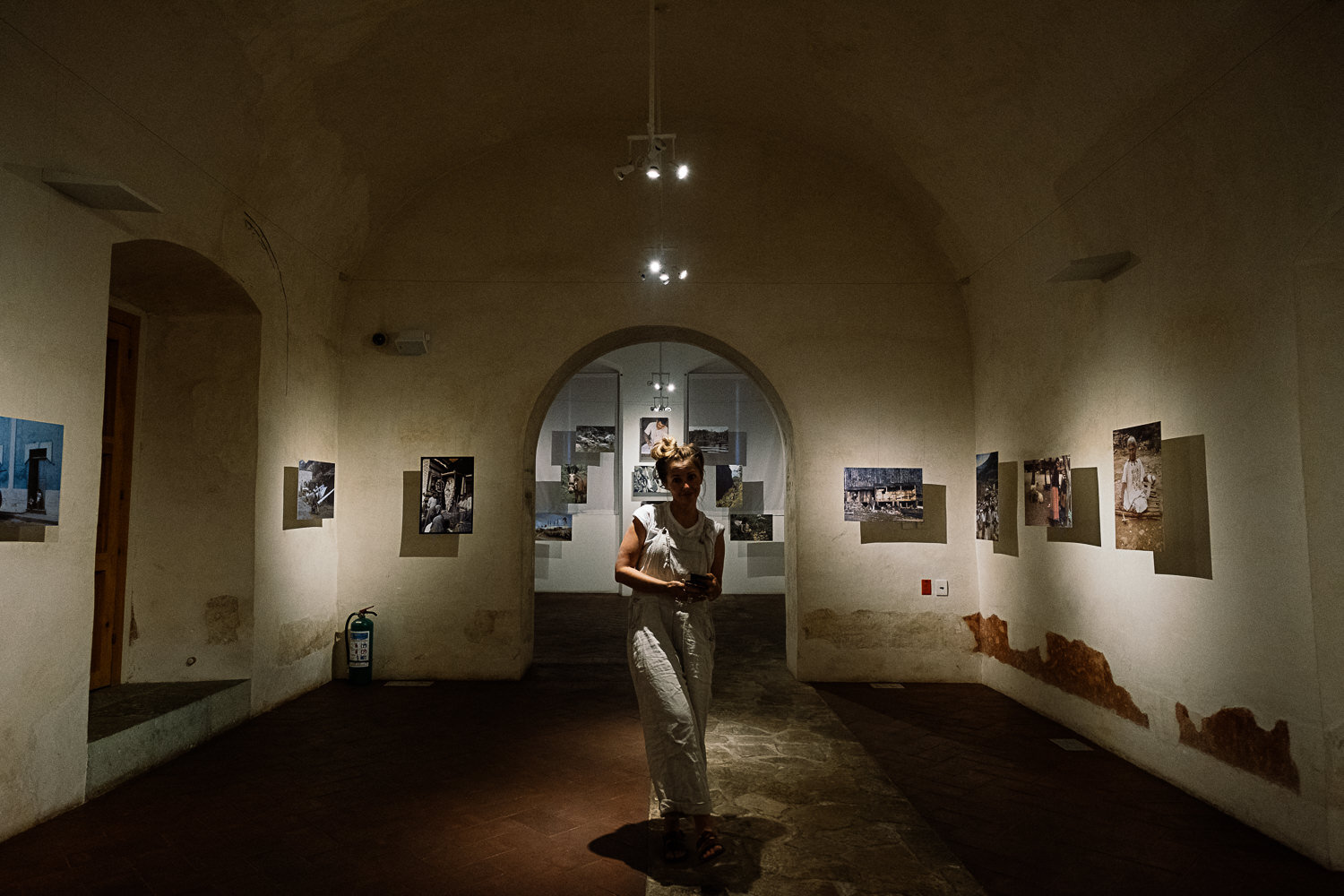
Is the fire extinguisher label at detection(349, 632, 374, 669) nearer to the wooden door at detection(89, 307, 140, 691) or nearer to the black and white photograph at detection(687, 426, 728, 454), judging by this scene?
the wooden door at detection(89, 307, 140, 691)

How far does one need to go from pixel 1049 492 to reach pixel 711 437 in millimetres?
7509

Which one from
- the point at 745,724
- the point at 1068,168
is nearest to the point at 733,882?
the point at 745,724

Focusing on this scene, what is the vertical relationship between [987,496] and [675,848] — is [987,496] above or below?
above

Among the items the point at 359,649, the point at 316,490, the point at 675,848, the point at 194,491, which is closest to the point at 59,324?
the point at 194,491

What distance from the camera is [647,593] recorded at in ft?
10.4

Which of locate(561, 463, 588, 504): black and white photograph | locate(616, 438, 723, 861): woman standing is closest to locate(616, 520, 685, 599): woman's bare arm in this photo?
locate(616, 438, 723, 861): woman standing

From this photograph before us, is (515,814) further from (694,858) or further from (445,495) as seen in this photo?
(445,495)

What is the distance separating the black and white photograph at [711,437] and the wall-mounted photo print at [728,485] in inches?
11.1

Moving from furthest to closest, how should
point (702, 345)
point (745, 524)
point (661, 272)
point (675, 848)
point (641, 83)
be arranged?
point (745, 524) < point (702, 345) < point (661, 272) < point (641, 83) < point (675, 848)

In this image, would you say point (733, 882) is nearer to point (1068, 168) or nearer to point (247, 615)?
point (247, 615)

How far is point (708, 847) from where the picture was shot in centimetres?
297

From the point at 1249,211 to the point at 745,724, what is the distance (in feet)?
12.8

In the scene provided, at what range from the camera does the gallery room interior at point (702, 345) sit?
3.21m

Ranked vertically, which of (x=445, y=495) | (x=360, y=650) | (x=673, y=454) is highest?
(x=673, y=454)
